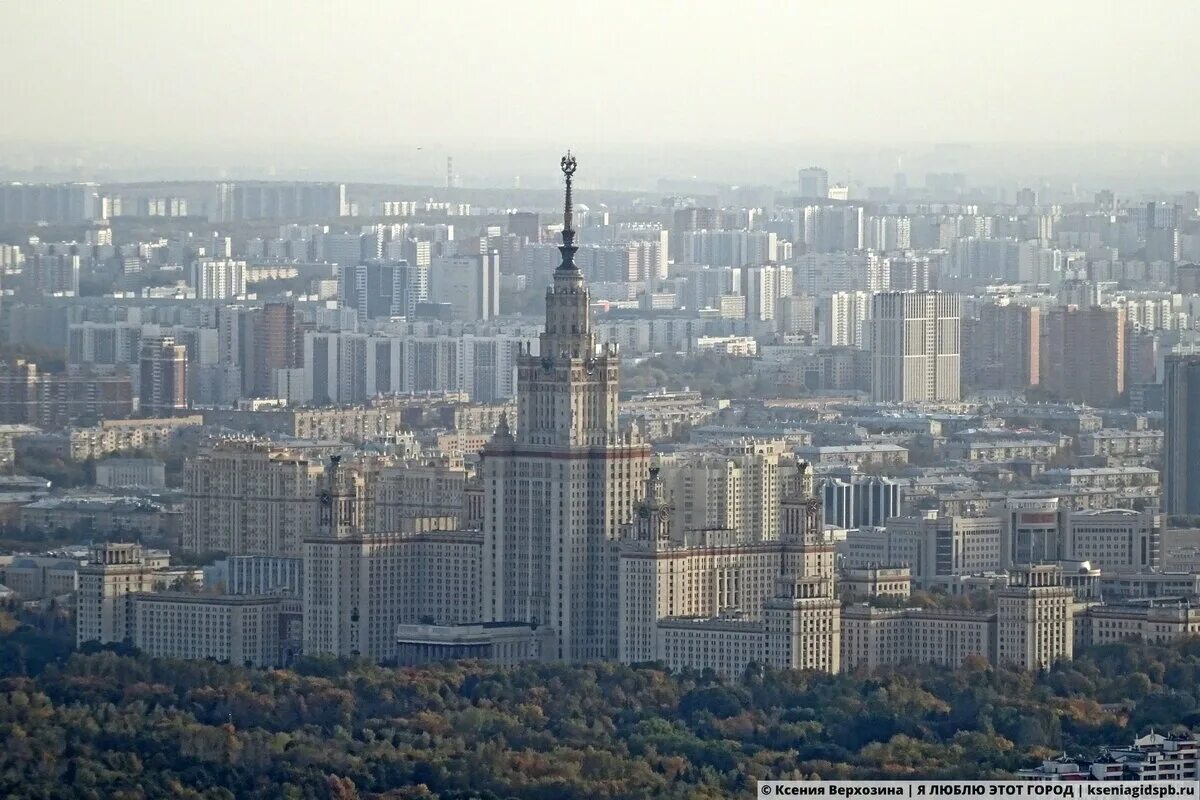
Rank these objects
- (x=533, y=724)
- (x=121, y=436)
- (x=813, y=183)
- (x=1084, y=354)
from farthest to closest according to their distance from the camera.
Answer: (x=1084, y=354)
(x=813, y=183)
(x=121, y=436)
(x=533, y=724)

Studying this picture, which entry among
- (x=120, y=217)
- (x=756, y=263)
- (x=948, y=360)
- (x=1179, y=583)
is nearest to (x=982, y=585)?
(x=1179, y=583)

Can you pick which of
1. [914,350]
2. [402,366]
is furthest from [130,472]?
[914,350]

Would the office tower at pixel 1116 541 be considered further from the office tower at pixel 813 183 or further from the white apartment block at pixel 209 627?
the office tower at pixel 813 183

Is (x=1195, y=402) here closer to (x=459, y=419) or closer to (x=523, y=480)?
(x=459, y=419)

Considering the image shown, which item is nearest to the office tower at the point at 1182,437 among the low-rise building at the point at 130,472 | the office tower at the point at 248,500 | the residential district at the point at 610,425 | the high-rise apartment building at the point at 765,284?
the residential district at the point at 610,425

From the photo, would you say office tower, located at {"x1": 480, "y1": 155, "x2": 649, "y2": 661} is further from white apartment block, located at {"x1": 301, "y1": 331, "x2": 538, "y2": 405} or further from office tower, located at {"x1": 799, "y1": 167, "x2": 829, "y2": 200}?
white apartment block, located at {"x1": 301, "y1": 331, "x2": 538, "y2": 405}

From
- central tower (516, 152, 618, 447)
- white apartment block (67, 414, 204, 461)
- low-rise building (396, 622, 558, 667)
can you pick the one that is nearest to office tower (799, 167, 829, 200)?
white apartment block (67, 414, 204, 461)

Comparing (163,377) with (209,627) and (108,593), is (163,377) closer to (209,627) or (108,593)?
(108,593)
